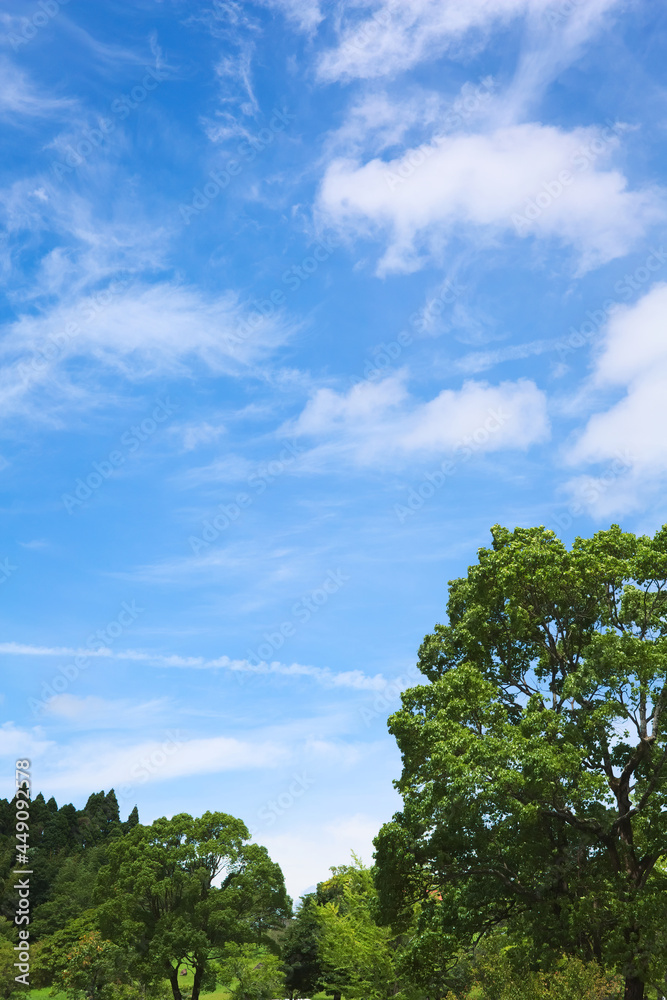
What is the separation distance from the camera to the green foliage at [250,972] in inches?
1380

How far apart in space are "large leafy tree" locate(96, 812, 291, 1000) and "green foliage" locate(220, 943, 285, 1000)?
70 cm

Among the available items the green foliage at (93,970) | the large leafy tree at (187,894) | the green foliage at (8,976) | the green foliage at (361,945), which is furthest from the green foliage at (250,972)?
the green foliage at (8,976)

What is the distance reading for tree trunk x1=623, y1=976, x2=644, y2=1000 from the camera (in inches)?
673

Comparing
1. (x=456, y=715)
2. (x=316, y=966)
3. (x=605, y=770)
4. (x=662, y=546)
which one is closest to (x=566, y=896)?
(x=605, y=770)

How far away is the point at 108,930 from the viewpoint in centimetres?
3578

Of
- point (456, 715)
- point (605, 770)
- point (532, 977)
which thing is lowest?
point (532, 977)

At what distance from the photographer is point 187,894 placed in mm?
36406

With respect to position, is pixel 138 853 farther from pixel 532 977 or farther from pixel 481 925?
pixel 532 977

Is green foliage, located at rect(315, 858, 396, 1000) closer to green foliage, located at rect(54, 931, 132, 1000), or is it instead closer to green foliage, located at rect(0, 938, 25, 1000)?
green foliage, located at rect(54, 931, 132, 1000)

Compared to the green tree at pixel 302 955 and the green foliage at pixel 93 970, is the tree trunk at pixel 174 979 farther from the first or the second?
the green tree at pixel 302 955

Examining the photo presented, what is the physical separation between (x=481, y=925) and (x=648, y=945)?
4202 millimetres

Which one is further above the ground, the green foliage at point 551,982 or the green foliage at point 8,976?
the green foliage at point 551,982

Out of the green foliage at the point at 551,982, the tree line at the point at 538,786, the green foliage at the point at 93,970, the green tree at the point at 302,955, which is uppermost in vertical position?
the tree line at the point at 538,786

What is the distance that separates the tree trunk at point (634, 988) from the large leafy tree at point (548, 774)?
38 millimetres
